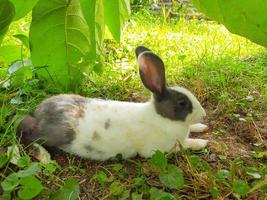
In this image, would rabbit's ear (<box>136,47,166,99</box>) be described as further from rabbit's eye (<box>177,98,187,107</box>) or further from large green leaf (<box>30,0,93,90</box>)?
large green leaf (<box>30,0,93,90</box>)

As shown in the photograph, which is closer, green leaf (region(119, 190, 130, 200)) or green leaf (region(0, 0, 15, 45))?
green leaf (region(0, 0, 15, 45))

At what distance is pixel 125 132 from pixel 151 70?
26 cm

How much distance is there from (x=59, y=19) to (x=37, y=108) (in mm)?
371

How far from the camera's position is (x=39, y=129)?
2004mm

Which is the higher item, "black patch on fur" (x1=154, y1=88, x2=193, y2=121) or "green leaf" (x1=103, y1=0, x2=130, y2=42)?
"green leaf" (x1=103, y1=0, x2=130, y2=42)

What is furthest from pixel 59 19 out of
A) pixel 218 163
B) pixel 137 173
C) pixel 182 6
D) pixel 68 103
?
pixel 182 6

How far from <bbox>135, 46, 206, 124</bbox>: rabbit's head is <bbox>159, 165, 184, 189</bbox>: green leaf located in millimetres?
342

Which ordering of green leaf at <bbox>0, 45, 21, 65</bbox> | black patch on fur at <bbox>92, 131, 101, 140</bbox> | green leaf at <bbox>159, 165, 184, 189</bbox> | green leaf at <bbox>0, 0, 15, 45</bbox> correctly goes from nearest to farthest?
green leaf at <bbox>0, 0, 15, 45</bbox> < green leaf at <bbox>159, 165, 184, 189</bbox> < black patch on fur at <bbox>92, 131, 101, 140</bbox> < green leaf at <bbox>0, 45, 21, 65</bbox>

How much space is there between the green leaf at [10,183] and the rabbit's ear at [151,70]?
65 centimetres

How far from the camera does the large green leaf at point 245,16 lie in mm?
1018

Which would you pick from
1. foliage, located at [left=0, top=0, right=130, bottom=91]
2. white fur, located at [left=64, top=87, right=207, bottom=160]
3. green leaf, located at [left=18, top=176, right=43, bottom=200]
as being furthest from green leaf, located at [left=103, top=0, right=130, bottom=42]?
green leaf, located at [left=18, top=176, right=43, bottom=200]

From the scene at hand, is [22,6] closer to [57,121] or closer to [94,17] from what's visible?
[94,17]

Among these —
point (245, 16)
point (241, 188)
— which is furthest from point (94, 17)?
point (245, 16)

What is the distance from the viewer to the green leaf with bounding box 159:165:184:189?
1.69 meters
